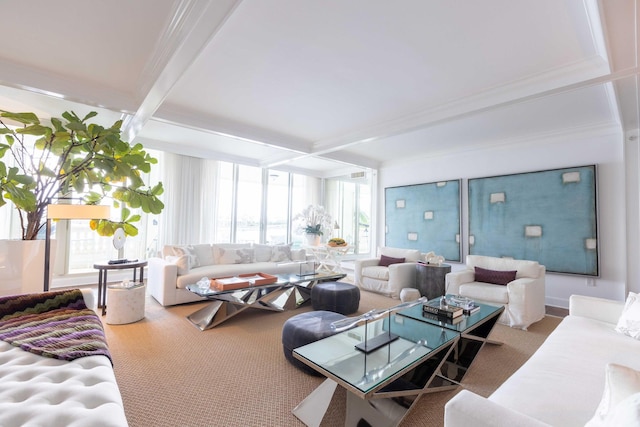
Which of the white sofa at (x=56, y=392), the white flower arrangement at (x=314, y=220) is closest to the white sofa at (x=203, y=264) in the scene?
the white flower arrangement at (x=314, y=220)

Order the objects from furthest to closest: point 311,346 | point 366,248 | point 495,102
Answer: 1. point 366,248
2. point 495,102
3. point 311,346

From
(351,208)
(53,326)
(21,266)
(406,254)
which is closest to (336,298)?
(406,254)

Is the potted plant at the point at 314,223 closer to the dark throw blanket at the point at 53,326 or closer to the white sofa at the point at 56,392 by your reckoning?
A: the dark throw blanket at the point at 53,326

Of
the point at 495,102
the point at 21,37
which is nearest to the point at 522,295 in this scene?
the point at 495,102

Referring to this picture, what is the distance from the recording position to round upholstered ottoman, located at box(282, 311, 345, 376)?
2185 mm

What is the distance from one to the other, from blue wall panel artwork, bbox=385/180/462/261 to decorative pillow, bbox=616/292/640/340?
3.27 metres

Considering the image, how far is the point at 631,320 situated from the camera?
1.96 metres

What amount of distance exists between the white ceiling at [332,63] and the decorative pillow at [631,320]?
1.92 meters

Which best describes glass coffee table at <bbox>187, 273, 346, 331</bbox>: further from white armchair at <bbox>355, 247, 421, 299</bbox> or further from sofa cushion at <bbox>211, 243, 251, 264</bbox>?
sofa cushion at <bbox>211, 243, 251, 264</bbox>

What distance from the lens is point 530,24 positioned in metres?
2.20

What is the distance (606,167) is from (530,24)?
3.10 meters

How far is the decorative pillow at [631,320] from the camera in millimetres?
1914

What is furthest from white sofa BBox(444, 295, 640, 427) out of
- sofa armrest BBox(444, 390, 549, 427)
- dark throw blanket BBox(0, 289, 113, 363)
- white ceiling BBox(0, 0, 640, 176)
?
white ceiling BBox(0, 0, 640, 176)

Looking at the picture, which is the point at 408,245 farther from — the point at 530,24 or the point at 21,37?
the point at 21,37
